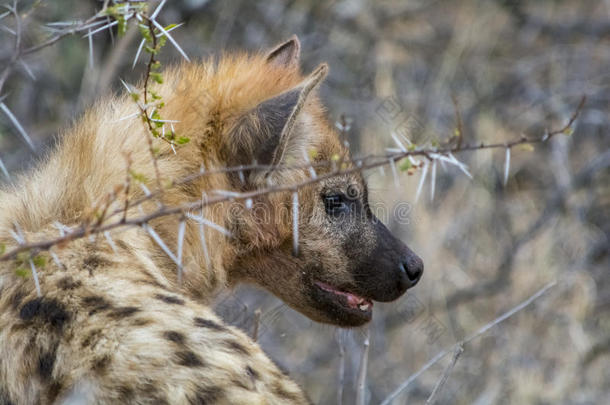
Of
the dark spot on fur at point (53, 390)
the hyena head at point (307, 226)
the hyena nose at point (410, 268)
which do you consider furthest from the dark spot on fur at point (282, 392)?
the hyena nose at point (410, 268)

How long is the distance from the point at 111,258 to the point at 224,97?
2.46 ft

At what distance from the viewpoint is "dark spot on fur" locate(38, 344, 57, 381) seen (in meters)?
1.82

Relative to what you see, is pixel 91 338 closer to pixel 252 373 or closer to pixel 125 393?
pixel 125 393

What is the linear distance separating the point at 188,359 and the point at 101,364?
0.59ft

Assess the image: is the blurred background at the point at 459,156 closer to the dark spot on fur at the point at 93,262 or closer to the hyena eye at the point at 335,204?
the hyena eye at the point at 335,204

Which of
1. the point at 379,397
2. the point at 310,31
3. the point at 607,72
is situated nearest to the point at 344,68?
the point at 310,31

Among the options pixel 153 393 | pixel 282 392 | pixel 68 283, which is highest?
pixel 68 283

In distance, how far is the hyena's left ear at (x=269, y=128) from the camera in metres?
2.45

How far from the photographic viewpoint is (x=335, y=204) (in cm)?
283

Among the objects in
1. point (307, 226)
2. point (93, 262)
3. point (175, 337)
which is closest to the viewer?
point (175, 337)

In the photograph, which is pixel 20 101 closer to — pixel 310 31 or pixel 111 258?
pixel 310 31

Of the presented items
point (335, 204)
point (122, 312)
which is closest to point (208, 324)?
point (122, 312)

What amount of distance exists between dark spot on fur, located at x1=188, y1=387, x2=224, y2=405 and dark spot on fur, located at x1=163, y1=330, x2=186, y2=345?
13 centimetres

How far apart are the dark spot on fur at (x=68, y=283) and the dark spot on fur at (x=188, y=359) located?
1.09 feet
